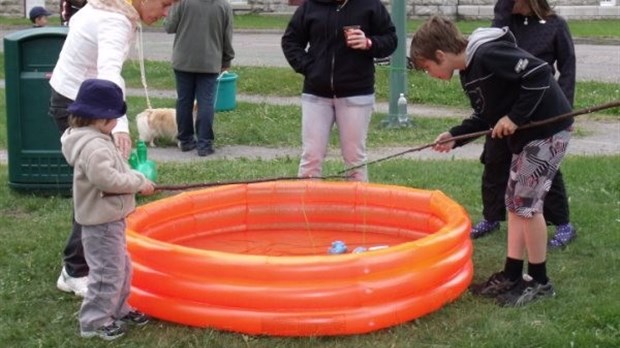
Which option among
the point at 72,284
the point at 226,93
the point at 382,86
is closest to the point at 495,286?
the point at 72,284

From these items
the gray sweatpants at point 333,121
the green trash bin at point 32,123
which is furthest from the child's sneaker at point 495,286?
the green trash bin at point 32,123

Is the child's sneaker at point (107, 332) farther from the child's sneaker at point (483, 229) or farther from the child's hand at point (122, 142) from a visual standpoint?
the child's sneaker at point (483, 229)

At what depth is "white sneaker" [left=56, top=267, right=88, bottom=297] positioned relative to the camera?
5332mm

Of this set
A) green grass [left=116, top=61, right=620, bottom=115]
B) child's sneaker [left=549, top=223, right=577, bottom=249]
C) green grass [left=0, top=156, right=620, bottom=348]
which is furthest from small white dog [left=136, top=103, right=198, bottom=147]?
child's sneaker [left=549, top=223, right=577, bottom=249]

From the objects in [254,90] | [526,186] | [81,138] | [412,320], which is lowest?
[254,90]

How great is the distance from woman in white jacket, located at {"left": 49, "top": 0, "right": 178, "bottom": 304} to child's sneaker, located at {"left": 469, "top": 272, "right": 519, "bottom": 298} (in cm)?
201

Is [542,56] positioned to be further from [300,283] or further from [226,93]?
[226,93]

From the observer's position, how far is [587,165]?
27.9ft

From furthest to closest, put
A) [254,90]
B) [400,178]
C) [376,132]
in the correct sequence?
[254,90] → [376,132] → [400,178]

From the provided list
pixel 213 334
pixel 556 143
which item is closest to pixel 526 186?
pixel 556 143

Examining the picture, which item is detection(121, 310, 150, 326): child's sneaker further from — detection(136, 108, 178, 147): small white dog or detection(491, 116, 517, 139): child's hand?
detection(136, 108, 178, 147): small white dog

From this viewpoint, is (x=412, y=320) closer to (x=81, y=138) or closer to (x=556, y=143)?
(x=556, y=143)

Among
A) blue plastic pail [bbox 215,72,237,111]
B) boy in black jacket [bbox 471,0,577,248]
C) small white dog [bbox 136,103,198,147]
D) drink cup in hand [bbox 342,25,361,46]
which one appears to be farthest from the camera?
blue plastic pail [bbox 215,72,237,111]

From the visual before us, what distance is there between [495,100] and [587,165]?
3.66m
